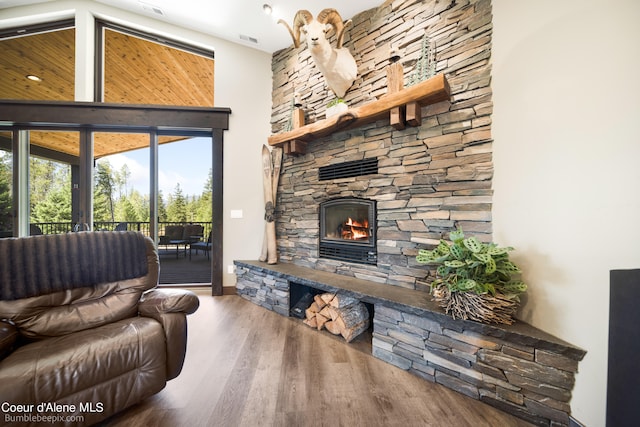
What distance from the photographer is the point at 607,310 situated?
112 centimetres

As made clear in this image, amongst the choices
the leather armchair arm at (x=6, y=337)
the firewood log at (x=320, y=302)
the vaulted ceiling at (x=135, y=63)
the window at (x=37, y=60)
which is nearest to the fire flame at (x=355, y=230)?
the firewood log at (x=320, y=302)

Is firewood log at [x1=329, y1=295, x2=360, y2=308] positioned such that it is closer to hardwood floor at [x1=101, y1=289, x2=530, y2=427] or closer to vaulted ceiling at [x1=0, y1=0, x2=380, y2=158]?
hardwood floor at [x1=101, y1=289, x2=530, y2=427]

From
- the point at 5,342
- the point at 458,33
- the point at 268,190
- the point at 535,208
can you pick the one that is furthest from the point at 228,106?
the point at 535,208

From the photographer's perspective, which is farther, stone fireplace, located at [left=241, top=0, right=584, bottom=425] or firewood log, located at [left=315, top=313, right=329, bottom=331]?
firewood log, located at [left=315, top=313, right=329, bottom=331]

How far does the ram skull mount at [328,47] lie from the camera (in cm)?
220

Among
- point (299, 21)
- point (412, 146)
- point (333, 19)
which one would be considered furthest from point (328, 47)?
point (412, 146)

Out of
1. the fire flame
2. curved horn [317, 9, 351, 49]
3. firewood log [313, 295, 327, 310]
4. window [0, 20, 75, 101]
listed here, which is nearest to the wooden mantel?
curved horn [317, 9, 351, 49]

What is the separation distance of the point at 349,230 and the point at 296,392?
5.14 feet

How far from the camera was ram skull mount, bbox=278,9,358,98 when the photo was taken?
2199mm

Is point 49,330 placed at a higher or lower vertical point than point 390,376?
higher

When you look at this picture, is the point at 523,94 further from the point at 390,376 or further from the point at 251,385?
the point at 251,385

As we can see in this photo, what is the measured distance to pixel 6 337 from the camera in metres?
1.12

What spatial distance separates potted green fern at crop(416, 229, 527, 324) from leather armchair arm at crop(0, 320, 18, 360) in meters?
2.31

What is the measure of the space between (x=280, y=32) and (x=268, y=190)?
2.06m
